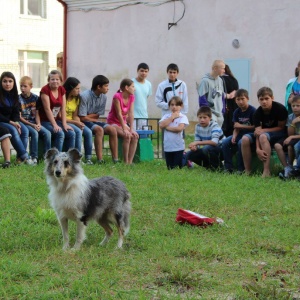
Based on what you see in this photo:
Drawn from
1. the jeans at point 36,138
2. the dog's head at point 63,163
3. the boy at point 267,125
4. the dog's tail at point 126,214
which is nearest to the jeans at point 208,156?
the boy at point 267,125

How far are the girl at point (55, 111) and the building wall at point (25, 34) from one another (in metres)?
20.5

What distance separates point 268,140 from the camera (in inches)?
503

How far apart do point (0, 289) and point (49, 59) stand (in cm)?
3081

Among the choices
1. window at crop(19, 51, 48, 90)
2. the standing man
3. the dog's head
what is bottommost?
the dog's head

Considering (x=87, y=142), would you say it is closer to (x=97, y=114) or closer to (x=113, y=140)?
(x=113, y=140)

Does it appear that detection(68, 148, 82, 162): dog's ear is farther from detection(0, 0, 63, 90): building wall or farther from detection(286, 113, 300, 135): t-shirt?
detection(0, 0, 63, 90): building wall

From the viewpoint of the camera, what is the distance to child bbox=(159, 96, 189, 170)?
13.7 meters

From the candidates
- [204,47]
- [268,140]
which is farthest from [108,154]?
[204,47]

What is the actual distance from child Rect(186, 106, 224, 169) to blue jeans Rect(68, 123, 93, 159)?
6.60 feet

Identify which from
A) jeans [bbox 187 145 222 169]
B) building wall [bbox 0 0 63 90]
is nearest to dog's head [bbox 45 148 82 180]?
jeans [bbox 187 145 222 169]

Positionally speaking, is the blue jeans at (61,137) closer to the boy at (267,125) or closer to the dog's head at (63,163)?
the boy at (267,125)

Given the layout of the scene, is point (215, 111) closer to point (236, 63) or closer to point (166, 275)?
point (236, 63)

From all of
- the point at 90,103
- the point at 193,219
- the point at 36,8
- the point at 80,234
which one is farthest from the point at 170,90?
the point at 36,8

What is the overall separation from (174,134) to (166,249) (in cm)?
657
